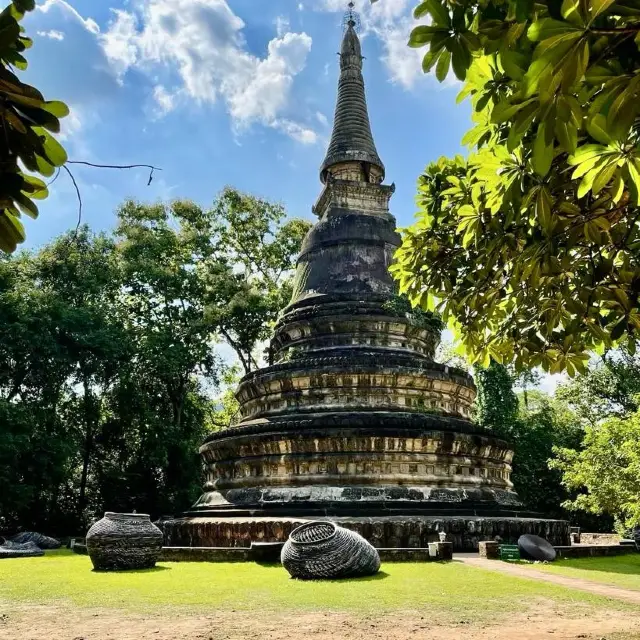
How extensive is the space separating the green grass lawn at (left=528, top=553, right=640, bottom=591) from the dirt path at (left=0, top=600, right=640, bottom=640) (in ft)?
11.1

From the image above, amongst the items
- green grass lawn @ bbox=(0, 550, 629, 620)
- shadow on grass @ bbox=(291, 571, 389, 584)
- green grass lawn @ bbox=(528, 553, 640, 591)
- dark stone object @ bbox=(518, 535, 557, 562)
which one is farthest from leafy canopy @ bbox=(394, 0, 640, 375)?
→ dark stone object @ bbox=(518, 535, 557, 562)

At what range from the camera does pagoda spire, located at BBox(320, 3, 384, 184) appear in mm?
23266

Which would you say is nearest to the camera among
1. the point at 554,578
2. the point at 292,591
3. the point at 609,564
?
the point at 292,591

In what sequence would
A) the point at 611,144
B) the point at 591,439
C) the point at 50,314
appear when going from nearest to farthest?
the point at 611,144 → the point at 591,439 → the point at 50,314

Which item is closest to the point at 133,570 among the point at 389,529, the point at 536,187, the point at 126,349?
the point at 389,529

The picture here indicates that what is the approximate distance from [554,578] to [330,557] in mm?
3510

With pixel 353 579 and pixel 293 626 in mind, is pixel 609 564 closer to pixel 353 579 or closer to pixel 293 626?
pixel 353 579

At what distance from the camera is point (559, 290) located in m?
5.46

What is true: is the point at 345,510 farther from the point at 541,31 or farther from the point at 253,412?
the point at 541,31

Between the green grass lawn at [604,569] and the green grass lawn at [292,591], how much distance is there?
63.1 inches

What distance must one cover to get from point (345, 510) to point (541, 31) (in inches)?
499

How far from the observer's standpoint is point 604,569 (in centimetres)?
1109

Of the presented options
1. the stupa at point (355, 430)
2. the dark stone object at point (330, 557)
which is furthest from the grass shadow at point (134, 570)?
the stupa at point (355, 430)

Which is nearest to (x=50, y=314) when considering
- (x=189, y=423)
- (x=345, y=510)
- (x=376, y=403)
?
(x=189, y=423)
